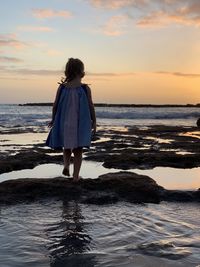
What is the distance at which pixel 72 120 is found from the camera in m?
6.89

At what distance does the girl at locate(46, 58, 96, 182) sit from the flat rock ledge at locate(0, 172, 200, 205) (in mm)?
453

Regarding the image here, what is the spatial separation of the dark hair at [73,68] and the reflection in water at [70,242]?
2.35 m

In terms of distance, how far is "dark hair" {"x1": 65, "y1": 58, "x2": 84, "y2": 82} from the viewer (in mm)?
6879

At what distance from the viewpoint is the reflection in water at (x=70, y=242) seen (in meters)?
3.62

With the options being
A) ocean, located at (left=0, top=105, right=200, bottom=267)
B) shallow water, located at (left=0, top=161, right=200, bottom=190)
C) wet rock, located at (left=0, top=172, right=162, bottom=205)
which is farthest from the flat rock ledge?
shallow water, located at (left=0, top=161, right=200, bottom=190)

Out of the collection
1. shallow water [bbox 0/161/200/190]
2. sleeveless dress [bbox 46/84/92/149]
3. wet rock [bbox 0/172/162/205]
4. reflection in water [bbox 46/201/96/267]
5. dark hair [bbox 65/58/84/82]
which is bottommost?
shallow water [bbox 0/161/200/190]

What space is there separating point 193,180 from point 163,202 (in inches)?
79.6

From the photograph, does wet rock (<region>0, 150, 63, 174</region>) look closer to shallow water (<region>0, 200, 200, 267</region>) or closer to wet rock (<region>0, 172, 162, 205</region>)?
wet rock (<region>0, 172, 162, 205</region>)

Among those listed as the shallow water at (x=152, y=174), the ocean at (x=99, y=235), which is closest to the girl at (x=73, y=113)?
the ocean at (x=99, y=235)

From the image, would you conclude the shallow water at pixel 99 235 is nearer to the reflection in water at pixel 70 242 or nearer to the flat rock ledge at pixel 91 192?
the reflection in water at pixel 70 242

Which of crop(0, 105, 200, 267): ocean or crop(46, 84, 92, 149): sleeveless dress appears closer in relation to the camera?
crop(0, 105, 200, 267): ocean

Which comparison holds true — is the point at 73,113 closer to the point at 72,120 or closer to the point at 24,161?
the point at 72,120

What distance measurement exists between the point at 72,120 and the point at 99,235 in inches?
111

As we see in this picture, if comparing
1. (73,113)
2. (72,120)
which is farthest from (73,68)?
(72,120)
